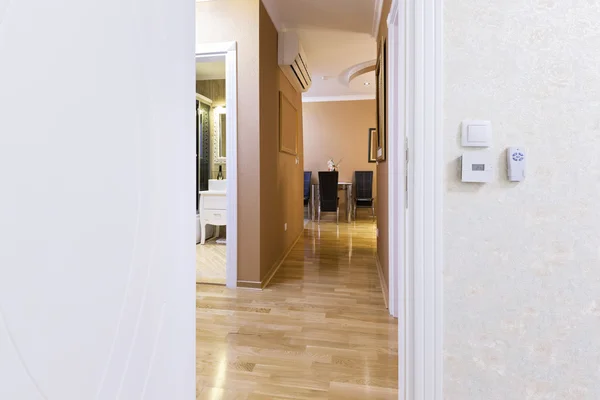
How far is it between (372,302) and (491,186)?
1873 mm

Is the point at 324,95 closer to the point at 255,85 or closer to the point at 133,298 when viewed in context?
the point at 255,85

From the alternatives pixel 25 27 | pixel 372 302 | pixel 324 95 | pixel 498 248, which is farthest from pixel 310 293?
pixel 324 95

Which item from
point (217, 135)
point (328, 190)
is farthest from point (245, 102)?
point (328, 190)

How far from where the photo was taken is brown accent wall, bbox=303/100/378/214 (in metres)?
7.53

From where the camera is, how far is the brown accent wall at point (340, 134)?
7531 millimetres

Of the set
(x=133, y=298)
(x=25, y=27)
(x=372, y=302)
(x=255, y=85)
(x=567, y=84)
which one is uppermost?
(x=255, y=85)

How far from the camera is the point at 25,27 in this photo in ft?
1.32

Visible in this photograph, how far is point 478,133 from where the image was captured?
3.27 feet

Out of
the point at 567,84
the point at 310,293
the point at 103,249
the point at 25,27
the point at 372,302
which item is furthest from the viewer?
the point at 310,293

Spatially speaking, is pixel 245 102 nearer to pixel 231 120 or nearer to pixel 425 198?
pixel 231 120

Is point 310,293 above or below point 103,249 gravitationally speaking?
below

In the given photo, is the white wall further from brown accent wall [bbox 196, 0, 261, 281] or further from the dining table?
the dining table

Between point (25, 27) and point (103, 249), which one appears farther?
point (103, 249)

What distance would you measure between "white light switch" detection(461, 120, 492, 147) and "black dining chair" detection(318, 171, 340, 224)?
17.7 feet
